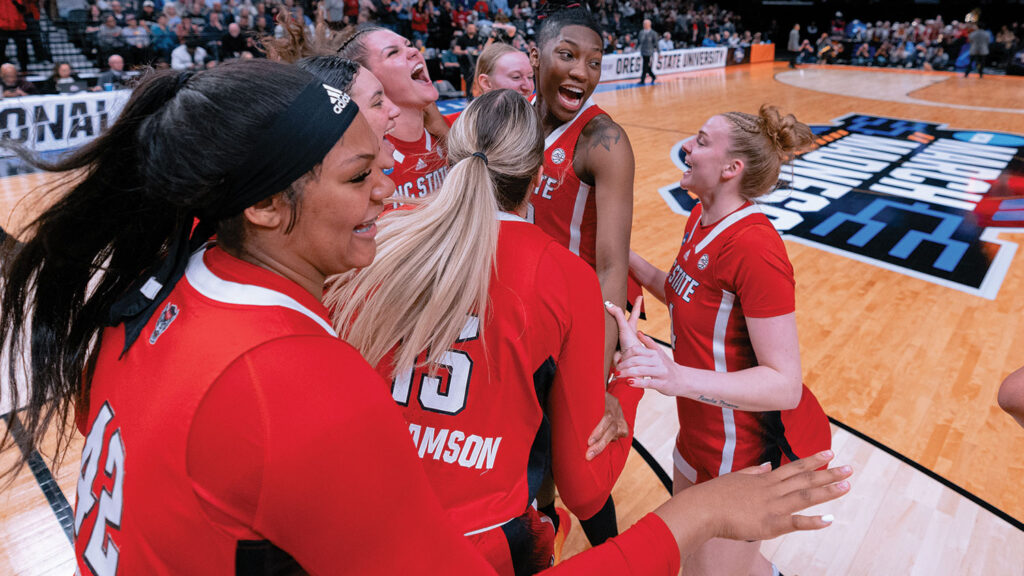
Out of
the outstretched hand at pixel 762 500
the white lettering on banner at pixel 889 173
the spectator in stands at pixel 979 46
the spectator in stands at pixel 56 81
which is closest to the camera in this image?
the outstretched hand at pixel 762 500

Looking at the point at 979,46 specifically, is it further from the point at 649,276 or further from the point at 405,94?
the point at 405,94

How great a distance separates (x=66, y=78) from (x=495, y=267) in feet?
33.6

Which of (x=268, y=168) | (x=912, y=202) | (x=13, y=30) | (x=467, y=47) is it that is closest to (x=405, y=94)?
(x=268, y=168)

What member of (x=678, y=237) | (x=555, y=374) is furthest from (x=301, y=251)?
(x=678, y=237)

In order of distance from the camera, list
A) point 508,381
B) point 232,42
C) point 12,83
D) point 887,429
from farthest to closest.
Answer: point 232,42
point 12,83
point 887,429
point 508,381

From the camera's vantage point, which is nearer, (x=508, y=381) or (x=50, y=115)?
(x=508, y=381)

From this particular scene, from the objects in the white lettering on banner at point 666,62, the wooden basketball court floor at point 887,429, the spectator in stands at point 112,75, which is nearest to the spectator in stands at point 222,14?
the spectator in stands at point 112,75

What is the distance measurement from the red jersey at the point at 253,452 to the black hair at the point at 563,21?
6.05 ft

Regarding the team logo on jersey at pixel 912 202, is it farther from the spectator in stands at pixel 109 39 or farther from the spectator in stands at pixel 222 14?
the spectator in stands at pixel 109 39

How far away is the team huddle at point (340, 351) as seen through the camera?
675 mm

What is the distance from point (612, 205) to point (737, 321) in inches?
23.7

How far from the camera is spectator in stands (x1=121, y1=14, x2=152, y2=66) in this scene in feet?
32.9

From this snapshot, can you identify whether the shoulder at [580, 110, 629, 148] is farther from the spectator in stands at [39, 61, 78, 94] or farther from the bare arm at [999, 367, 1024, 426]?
the spectator in stands at [39, 61, 78, 94]

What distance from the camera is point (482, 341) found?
3.77ft
